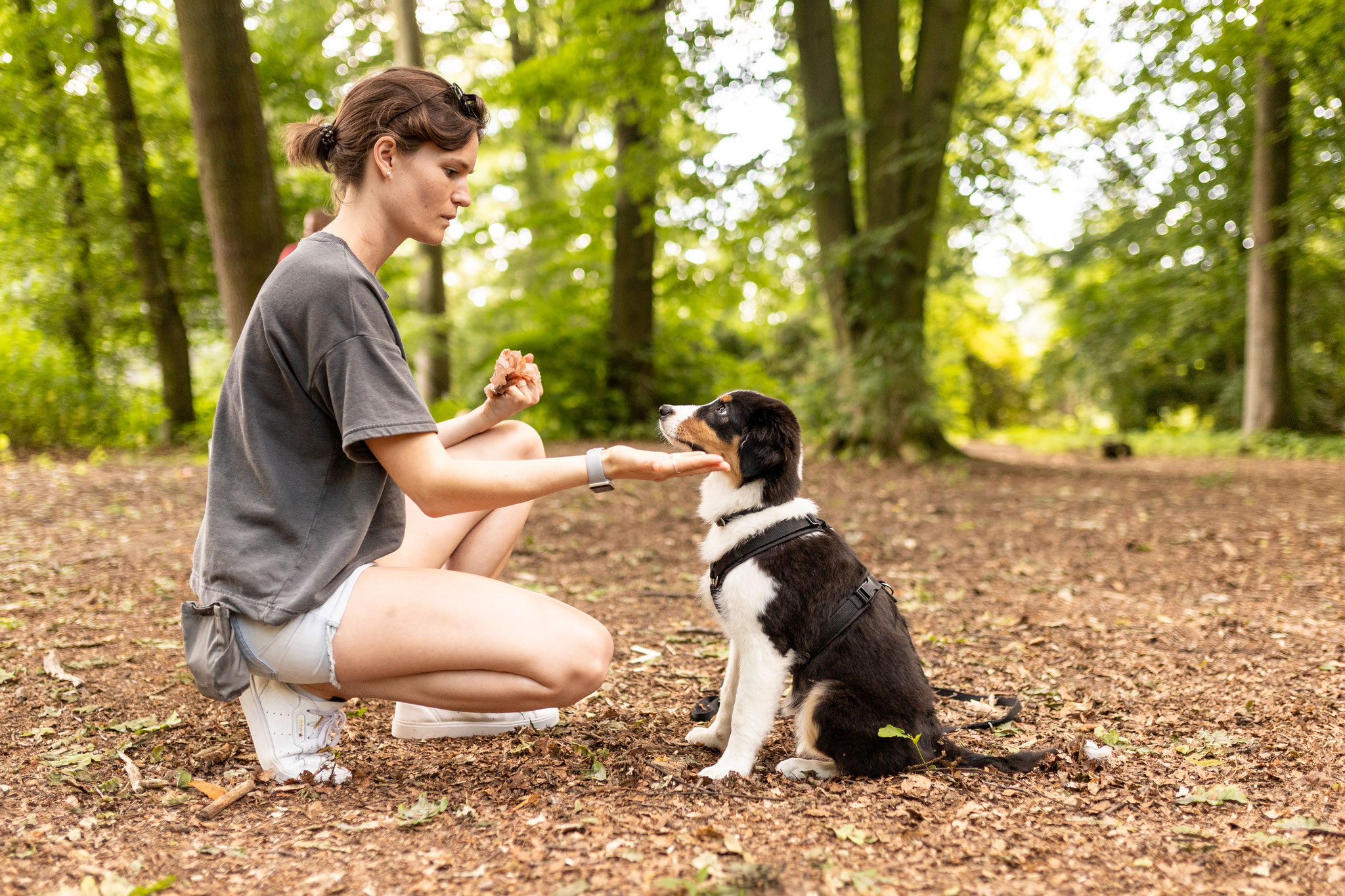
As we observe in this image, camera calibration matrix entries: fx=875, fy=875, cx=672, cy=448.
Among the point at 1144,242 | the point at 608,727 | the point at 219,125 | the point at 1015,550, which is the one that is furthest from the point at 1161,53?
the point at 608,727

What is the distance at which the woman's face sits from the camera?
251cm

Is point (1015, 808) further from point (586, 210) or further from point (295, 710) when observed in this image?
point (586, 210)

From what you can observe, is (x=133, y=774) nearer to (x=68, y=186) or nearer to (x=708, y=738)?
(x=708, y=738)

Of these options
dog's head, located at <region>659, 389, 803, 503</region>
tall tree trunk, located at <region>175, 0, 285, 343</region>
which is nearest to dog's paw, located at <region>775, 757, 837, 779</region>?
dog's head, located at <region>659, 389, 803, 503</region>

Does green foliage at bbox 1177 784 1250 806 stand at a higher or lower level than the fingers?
lower

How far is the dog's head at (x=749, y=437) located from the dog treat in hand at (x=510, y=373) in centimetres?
50

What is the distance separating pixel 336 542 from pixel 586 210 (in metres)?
11.9

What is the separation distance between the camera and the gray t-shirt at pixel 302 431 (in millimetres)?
2293

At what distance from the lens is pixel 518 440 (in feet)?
10.7

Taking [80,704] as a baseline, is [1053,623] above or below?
below

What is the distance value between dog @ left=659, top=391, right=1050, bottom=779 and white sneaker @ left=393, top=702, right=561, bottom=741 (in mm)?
766

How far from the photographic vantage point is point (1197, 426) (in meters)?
20.7

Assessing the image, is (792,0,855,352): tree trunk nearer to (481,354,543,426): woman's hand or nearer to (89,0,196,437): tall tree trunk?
(481,354,543,426): woman's hand

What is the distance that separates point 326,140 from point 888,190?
8.74 metres
